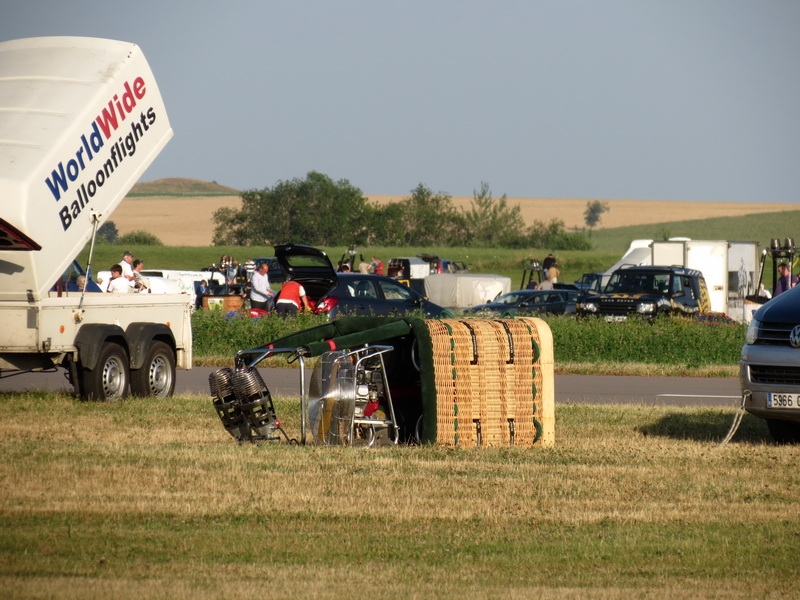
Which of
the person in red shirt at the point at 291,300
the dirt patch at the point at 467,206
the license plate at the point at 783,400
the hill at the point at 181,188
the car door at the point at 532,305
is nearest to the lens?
the license plate at the point at 783,400

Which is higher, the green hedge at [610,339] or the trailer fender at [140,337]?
the trailer fender at [140,337]

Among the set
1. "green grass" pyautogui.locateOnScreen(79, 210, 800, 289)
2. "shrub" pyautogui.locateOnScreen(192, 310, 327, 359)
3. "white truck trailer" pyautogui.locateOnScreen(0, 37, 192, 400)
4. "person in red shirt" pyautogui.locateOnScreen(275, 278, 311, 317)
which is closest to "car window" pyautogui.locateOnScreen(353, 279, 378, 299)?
"person in red shirt" pyautogui.locateOnScreen(275, 278, 311, 317)

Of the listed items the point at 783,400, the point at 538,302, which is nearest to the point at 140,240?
the point at 538,302

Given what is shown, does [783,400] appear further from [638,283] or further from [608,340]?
[638,283]

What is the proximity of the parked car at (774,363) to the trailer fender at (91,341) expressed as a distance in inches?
279

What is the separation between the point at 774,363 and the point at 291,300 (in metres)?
15.1

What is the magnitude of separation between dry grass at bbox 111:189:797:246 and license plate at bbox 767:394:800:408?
9666 centimetres

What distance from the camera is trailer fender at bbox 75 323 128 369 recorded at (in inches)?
558

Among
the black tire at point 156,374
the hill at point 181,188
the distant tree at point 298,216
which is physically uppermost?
the hill at point 181,188

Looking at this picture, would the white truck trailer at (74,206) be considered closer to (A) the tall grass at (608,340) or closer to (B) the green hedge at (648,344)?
(A) the tall grass at (608,340)

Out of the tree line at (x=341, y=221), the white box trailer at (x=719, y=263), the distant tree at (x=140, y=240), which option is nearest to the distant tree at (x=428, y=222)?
the tree line at (x=341, y=221)

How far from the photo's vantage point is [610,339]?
23.8 m

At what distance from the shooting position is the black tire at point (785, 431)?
12234mm

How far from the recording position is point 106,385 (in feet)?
48.0
